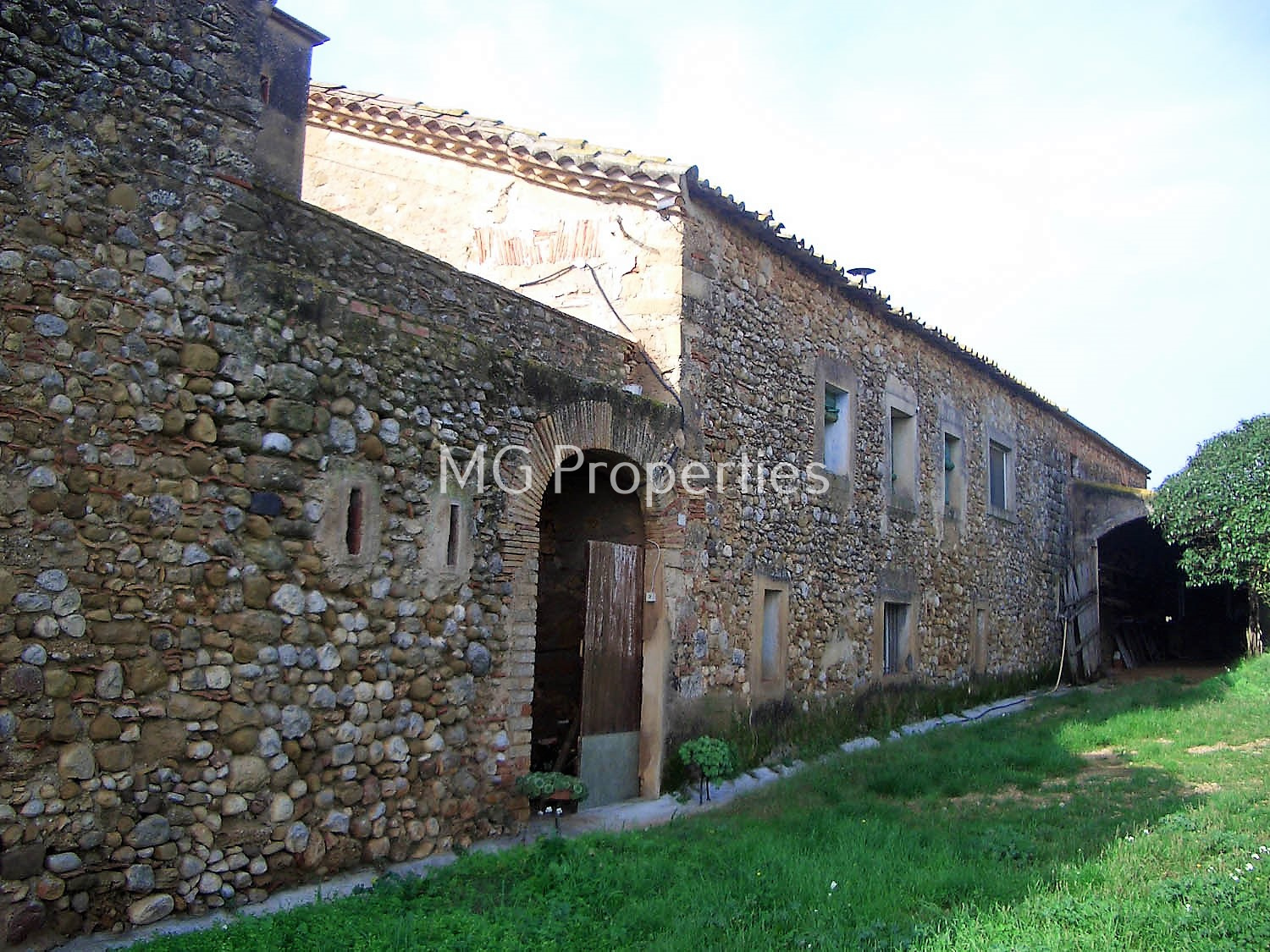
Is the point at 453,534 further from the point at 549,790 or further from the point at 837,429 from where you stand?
the point at 837,429

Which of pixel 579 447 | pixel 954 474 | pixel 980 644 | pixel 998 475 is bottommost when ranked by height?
pixel 980 644

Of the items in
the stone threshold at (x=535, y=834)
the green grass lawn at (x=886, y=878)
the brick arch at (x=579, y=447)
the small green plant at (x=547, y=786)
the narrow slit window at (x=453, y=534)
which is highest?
the brick arch at (x=579, y=447)

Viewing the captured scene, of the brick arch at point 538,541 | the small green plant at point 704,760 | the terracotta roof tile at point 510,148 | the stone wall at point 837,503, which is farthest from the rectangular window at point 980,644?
the terracotta roof tile at point 510,148

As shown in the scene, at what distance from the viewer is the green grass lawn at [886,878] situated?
15.1 feet

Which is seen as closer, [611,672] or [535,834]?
[535,834]

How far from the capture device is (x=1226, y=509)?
52.0ft

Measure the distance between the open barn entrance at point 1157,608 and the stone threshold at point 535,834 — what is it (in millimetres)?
10378

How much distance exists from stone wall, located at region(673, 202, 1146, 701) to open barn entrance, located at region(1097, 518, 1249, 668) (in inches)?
169

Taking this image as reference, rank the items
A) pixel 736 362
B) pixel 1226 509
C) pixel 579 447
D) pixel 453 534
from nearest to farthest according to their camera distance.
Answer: pixel 453 534, pixel 579 447, pixel 736 362, pixel 1226 509

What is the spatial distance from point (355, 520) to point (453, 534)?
85 centimetres

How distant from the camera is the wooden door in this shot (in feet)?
26.7

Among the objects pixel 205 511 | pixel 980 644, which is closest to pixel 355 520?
pixel 205 511

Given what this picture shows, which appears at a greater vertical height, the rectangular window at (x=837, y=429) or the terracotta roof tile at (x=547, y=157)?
the terracotta roof tile at (x=547, y=157)

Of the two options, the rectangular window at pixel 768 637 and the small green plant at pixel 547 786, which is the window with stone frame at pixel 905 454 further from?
the small green plant at pixel 547 786
